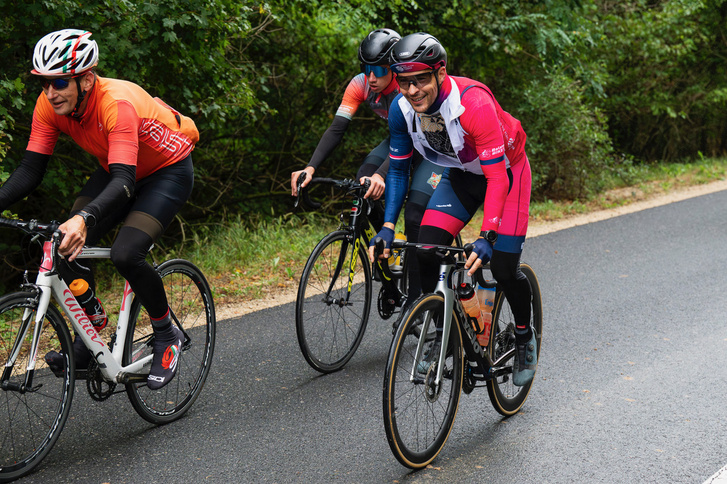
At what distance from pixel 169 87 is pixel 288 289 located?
2.63 meters

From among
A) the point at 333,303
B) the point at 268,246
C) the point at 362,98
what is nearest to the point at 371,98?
the point at 362,98

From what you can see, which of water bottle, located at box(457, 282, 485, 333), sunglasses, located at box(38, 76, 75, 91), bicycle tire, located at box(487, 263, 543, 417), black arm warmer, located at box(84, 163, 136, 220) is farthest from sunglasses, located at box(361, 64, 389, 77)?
sunglasses, located at box(38, 76, 75, 91)

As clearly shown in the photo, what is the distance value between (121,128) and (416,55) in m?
1.51

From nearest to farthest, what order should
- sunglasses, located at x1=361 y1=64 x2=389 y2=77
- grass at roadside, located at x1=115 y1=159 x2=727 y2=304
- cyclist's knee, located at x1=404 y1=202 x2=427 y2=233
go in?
cyclist's knee, located at x1=404 y1=202 x2=427 y2=233 < sunglasses, located at x1=361 y1=64 x2=389 y2=77 < grass at roadside, located at x1=115 y1=159 x2=727 y2=304

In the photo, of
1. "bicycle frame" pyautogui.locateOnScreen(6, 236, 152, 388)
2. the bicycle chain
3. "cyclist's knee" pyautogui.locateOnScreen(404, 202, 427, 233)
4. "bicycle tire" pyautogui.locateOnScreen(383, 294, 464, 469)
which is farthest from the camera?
"cyclist's knee" pyautogui.locateOnScreen(404, 202, 427, 233)

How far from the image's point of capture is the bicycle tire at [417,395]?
332cm

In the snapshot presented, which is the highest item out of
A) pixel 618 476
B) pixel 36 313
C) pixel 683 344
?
pixel 36 313

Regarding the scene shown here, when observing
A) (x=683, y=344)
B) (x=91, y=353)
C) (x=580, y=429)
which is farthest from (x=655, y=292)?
(x=91, y=353)

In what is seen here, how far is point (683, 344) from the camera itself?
5406 millimetres

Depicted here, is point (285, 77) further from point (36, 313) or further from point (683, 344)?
point (36, 313)

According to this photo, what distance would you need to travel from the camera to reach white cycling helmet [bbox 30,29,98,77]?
3.48 meters

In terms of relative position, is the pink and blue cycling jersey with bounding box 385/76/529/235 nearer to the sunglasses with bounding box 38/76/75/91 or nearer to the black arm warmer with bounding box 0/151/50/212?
the sunglasses with bounding box 38/76/75/91

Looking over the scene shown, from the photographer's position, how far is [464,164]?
12.8 feet

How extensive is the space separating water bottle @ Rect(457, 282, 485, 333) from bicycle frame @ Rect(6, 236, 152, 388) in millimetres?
1794
